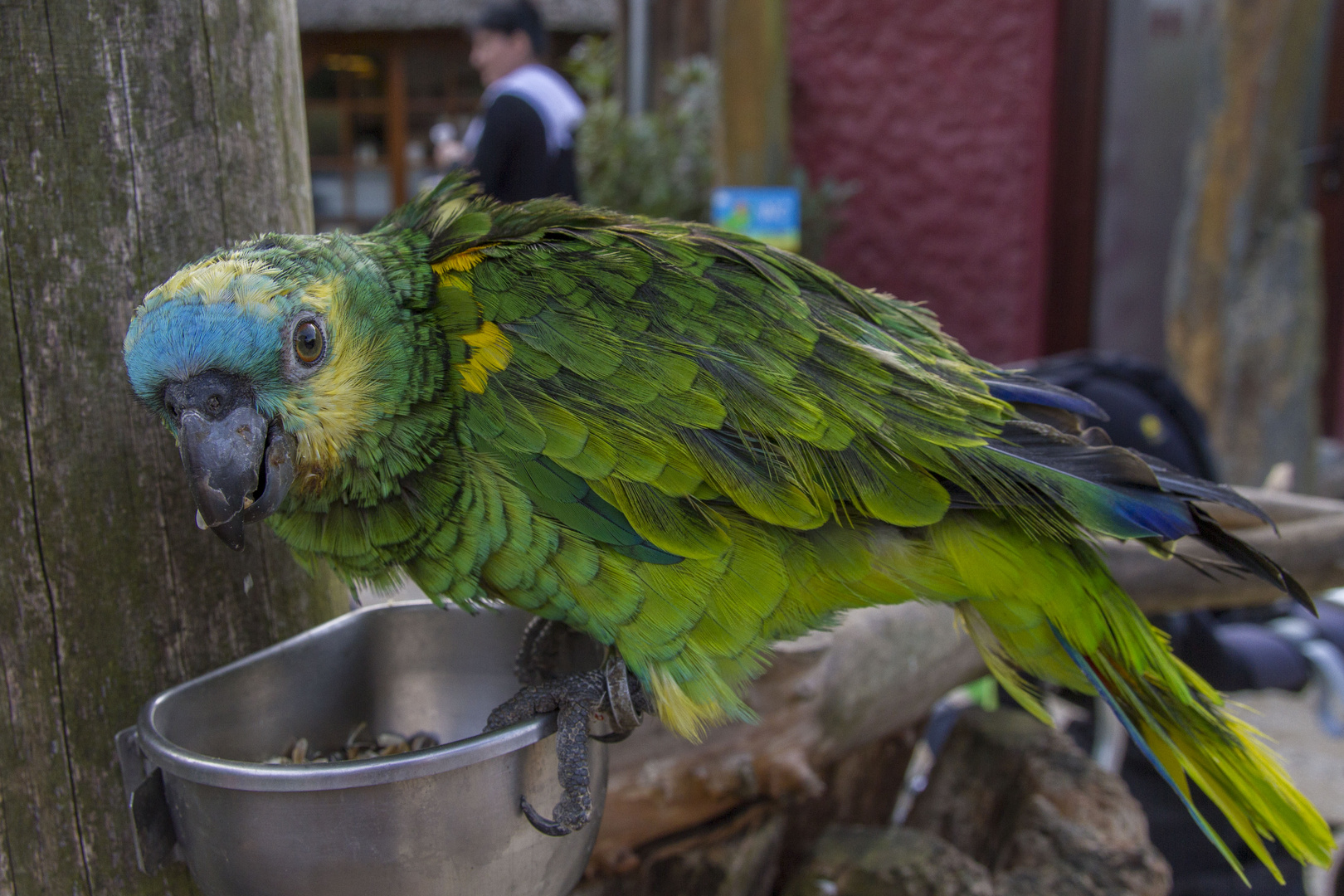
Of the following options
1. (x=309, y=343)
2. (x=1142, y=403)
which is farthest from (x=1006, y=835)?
(x=309, y=343)

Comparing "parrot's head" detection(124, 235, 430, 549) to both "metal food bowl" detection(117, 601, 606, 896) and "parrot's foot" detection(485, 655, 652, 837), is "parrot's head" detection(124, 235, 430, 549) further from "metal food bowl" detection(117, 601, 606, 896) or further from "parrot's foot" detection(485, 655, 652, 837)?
"parrot's foot" detection(485, 655, 652, 837)

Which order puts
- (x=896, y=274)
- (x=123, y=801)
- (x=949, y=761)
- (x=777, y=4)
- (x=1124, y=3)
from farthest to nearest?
(x=896, y=274)
(x=1124, y=3)
(x=777, y=4)
(x=949, y=761)
(x=123, y=801)

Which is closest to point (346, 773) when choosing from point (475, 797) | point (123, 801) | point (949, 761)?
point (475, 797)

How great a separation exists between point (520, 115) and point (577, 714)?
2.82 meters

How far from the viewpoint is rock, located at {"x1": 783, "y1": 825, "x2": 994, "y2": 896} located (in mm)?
1841

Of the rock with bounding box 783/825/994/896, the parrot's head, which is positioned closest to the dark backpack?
the rock with bounding box 783/825/994/896

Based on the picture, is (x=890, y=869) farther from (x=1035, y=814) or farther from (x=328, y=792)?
(x=328, y=792)

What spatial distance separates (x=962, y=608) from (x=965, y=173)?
15.4 feet

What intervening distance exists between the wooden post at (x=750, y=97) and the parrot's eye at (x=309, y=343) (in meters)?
3.60

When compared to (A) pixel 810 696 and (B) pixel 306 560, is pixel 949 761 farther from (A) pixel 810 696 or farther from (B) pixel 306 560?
(B) pixel 306 560

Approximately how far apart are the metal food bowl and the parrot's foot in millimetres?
20

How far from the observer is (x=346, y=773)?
1.04 meters

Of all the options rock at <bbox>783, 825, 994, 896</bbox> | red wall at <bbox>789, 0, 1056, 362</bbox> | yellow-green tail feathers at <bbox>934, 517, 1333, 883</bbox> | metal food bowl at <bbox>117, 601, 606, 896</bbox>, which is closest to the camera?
metal food bowl at <bbox>117, 601, 606, 896</bbox>

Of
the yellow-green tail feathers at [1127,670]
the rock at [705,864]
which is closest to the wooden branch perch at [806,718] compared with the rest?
the rock at [705,864]
